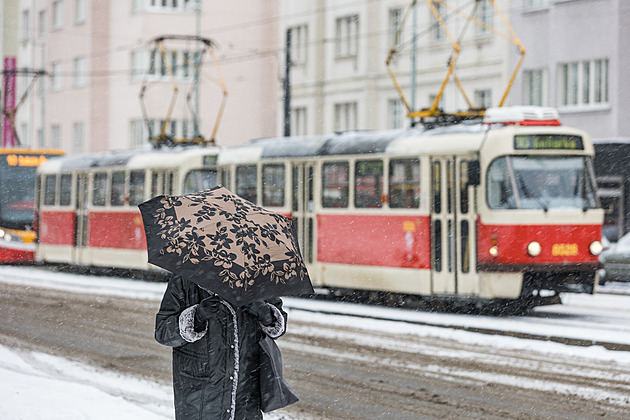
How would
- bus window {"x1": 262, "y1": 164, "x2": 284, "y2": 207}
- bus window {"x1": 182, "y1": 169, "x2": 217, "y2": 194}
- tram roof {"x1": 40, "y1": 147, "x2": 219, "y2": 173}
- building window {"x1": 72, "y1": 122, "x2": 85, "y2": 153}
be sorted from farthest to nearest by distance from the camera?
building window {"x1": 72, "y1": 122, "x2": 85, "y2": 153}, tram roof {"x1": 40, "y1": 147, "x2": 219, "y2": 173}, bus window {"x1": 182, "y1": 169, "x2": 217, "y2": 194}, bus window {"x1": 262, "y1": 164, "x2": 284, "y2": 207}

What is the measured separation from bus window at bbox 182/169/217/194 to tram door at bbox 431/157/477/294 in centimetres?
725

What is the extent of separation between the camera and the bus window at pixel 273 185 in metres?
20.1

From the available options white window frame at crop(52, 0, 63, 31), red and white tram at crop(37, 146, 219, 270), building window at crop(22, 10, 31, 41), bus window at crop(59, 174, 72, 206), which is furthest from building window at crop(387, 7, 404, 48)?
building window at crop(22, 10, 31, 41)

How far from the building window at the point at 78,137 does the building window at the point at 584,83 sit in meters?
27.0

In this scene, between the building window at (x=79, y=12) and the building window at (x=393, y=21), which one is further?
the building window at (x=79, y=12)

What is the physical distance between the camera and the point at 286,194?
65.2ft

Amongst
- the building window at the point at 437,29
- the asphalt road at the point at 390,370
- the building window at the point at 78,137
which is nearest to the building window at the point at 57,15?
the building window at the point at 78,137

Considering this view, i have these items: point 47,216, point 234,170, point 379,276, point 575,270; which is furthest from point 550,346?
point 47,216

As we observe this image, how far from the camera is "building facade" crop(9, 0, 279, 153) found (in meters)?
49.4

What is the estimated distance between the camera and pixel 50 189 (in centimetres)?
2850

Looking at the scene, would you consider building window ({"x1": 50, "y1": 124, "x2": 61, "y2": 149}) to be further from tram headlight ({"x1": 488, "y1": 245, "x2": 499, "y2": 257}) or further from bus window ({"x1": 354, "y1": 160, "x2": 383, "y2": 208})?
tram headlight ({"x1": 488, "y1": 245, "x2": 499, "y2": 257})

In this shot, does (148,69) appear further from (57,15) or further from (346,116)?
(346,116)

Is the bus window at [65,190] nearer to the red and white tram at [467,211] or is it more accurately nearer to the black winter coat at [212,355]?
the red and white tram at [467,211]

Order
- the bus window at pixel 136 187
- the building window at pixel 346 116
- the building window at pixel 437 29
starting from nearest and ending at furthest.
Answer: the bus window at pixel 136 187
the building window at pixel 437 29
the building window at pixel 346 116
